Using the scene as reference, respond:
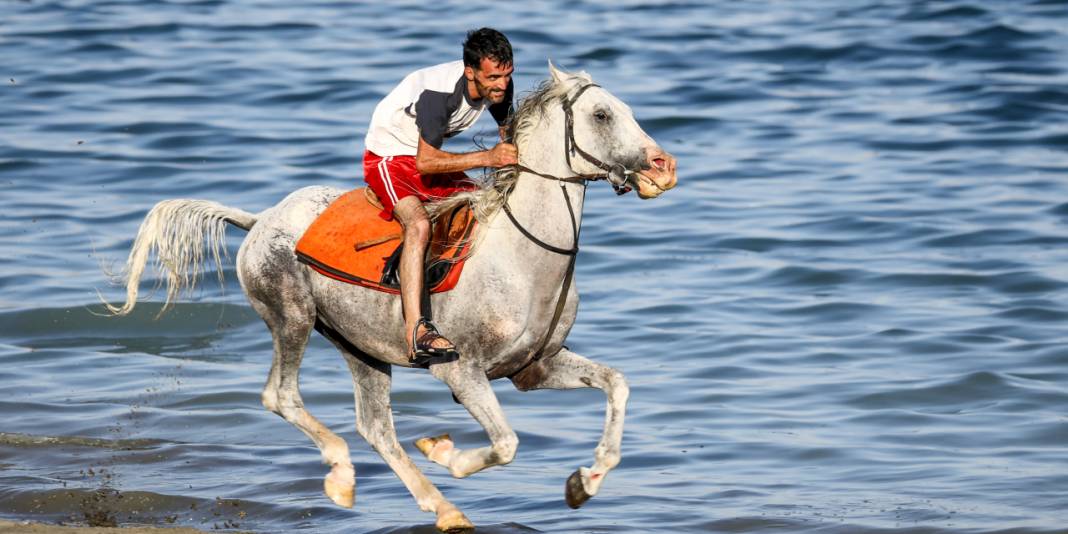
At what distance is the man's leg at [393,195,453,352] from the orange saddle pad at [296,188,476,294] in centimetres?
14

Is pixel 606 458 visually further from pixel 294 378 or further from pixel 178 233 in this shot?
pixel 178 233

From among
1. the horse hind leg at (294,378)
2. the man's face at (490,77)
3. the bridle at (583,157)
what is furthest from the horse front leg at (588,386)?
the man's face at (490,77)

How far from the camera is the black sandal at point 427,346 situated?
7.56m

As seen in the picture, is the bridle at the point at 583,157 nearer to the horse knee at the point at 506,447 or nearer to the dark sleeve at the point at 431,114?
the dark sleeve at the point at 431,114

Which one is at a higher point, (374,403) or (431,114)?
(431,114)

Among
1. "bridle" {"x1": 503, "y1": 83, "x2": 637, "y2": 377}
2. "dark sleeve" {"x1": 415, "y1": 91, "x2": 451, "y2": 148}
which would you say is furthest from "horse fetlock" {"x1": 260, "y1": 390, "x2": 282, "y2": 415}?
"dark sleeve" {"x1": 415, "y1": 91, "x2": 451, "y2": 148}

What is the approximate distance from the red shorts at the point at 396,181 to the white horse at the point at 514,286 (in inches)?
8.6

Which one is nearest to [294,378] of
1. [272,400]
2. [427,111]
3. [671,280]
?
[272,400]

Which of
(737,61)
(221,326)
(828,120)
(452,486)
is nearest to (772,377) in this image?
(452,486)

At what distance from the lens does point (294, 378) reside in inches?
350

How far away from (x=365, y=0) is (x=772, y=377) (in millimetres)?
27823

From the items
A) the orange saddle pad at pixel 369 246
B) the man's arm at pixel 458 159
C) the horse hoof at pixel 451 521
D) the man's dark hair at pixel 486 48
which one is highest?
the man's dark hair at pixel 486 48

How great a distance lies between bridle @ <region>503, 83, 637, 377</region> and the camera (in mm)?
7453

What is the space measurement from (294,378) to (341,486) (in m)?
Result: 0.69
